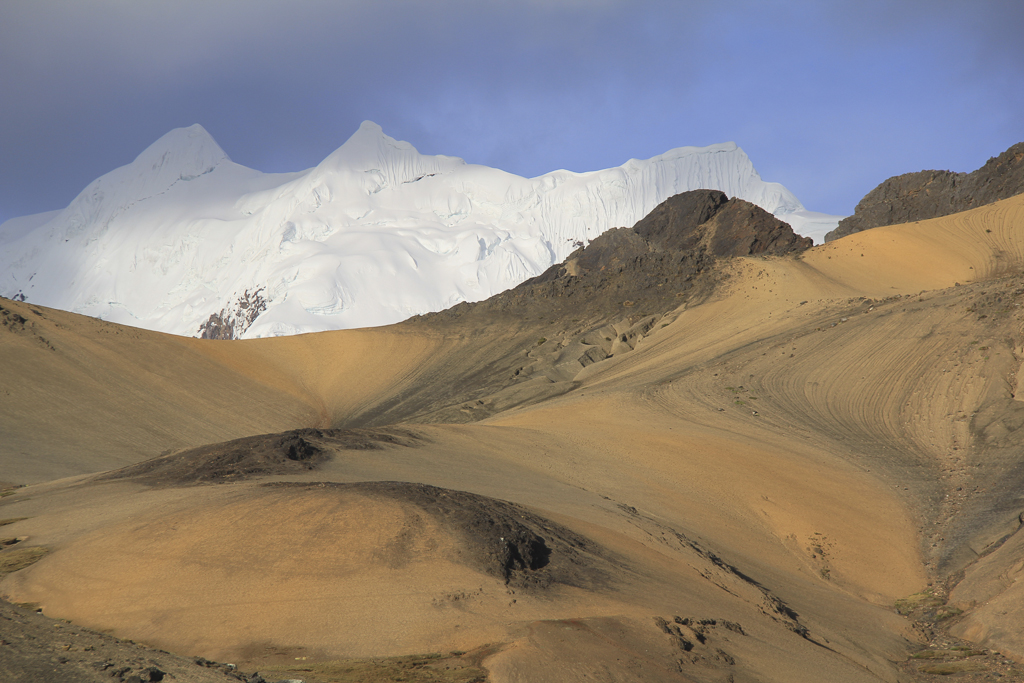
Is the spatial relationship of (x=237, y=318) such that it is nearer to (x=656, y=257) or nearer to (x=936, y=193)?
(x=656, y=257)

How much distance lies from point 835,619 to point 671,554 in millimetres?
2550

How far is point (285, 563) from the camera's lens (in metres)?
7.02

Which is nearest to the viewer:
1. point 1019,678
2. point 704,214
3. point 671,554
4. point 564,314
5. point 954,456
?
point 1019,678

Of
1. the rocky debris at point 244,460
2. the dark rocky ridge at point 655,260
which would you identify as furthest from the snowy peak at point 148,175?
the rocky debris at point 244,460

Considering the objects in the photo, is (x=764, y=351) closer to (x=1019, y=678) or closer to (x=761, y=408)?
(x=761, y=408)

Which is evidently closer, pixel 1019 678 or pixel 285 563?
pixel 285 563

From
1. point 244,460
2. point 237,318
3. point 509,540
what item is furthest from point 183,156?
point 509,540

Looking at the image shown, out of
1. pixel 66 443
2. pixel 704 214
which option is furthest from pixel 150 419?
pixel 704 214

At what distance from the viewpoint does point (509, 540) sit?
771 centimetres

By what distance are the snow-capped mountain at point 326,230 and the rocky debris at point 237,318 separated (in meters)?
0.29

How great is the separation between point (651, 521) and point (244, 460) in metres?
6.85

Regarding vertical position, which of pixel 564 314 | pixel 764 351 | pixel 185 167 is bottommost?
pixel 764 351

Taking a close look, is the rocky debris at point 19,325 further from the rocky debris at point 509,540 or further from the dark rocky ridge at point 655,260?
the rocky debris at point 509,540

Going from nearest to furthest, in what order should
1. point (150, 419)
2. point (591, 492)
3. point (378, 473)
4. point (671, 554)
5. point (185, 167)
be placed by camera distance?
1. point (671, 554)
2. point (378, 473)
3. point (591, 492)
4. point (150, 419)
5. point (185, 167)
